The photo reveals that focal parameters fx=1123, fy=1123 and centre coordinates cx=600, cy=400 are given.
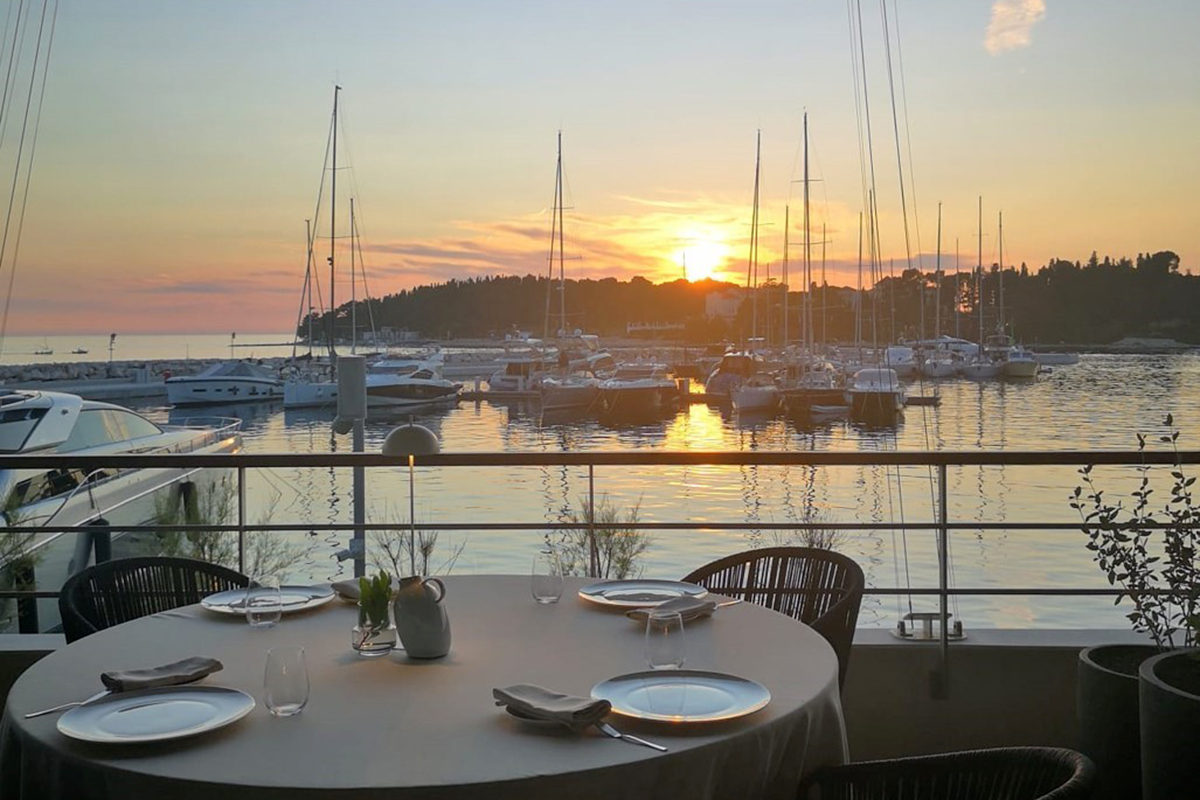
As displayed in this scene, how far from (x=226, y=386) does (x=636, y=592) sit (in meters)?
36.1

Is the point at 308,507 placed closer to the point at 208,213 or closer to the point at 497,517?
the point at 497,517

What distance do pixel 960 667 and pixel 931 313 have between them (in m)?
32.1

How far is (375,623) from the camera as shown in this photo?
7.29 ft

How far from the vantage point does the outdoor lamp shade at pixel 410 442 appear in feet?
8.60

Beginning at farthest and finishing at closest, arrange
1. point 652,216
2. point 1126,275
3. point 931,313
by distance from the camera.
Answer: point 931,313 < point 652,216 < point 1126,275

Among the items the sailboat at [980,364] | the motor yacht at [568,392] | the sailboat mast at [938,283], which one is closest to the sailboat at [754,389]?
the motor yacht at [568,392]

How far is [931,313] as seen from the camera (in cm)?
3425

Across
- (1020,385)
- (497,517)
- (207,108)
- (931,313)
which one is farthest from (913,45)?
(1020,385)

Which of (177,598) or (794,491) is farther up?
(177,598)

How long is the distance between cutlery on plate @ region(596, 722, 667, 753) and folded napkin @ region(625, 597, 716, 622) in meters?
0.66

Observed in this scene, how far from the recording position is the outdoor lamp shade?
8.60 ft

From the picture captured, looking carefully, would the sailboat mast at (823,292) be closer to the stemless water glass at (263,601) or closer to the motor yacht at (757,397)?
the motor yacht at (757,397)

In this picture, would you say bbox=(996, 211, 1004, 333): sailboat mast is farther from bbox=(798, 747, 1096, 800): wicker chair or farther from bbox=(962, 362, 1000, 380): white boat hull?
bbox=(798, 747, 1096, 800): wicker chair

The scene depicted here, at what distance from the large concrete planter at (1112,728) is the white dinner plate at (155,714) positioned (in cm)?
215
